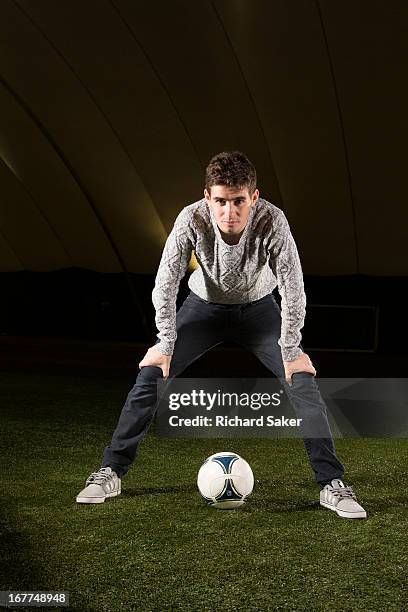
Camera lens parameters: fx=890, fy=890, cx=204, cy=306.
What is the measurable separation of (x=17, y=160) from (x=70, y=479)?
61.0 ft

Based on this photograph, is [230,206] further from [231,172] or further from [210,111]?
[210,111]

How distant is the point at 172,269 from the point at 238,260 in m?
0.39

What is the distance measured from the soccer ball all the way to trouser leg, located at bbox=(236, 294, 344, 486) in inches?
16.4

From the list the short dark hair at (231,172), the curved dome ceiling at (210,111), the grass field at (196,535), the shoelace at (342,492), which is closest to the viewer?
the grass field at (196,535)

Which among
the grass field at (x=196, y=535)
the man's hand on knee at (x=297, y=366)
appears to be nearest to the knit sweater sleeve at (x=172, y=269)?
the man's hand on knee at (x=297, y=366)

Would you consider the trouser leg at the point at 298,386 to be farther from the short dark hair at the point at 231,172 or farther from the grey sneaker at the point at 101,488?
the grey sneaker at the point at 101,488

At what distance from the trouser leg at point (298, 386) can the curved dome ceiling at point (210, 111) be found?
11.5 m

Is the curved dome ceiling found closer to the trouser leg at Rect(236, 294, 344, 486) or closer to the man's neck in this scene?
the trouser leg at Rect(236, 294, 344, 486)

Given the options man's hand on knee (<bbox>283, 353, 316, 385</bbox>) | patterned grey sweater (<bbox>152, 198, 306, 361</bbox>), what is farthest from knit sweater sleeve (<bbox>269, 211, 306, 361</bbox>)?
man's hand on knee (<bbox>283, 353, 316, 385</bbox>)

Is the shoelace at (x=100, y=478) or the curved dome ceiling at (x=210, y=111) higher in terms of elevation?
the curved dome ceiling at (x=210, y=111)

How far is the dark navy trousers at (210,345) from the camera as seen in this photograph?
5.22 m

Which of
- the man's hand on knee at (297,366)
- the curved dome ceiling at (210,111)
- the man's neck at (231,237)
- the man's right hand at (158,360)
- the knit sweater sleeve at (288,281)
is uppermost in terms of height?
the curved dome ceiling at (210,111)

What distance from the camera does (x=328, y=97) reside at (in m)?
17.5

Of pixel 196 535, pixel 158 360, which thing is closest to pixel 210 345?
pixel 158 360
